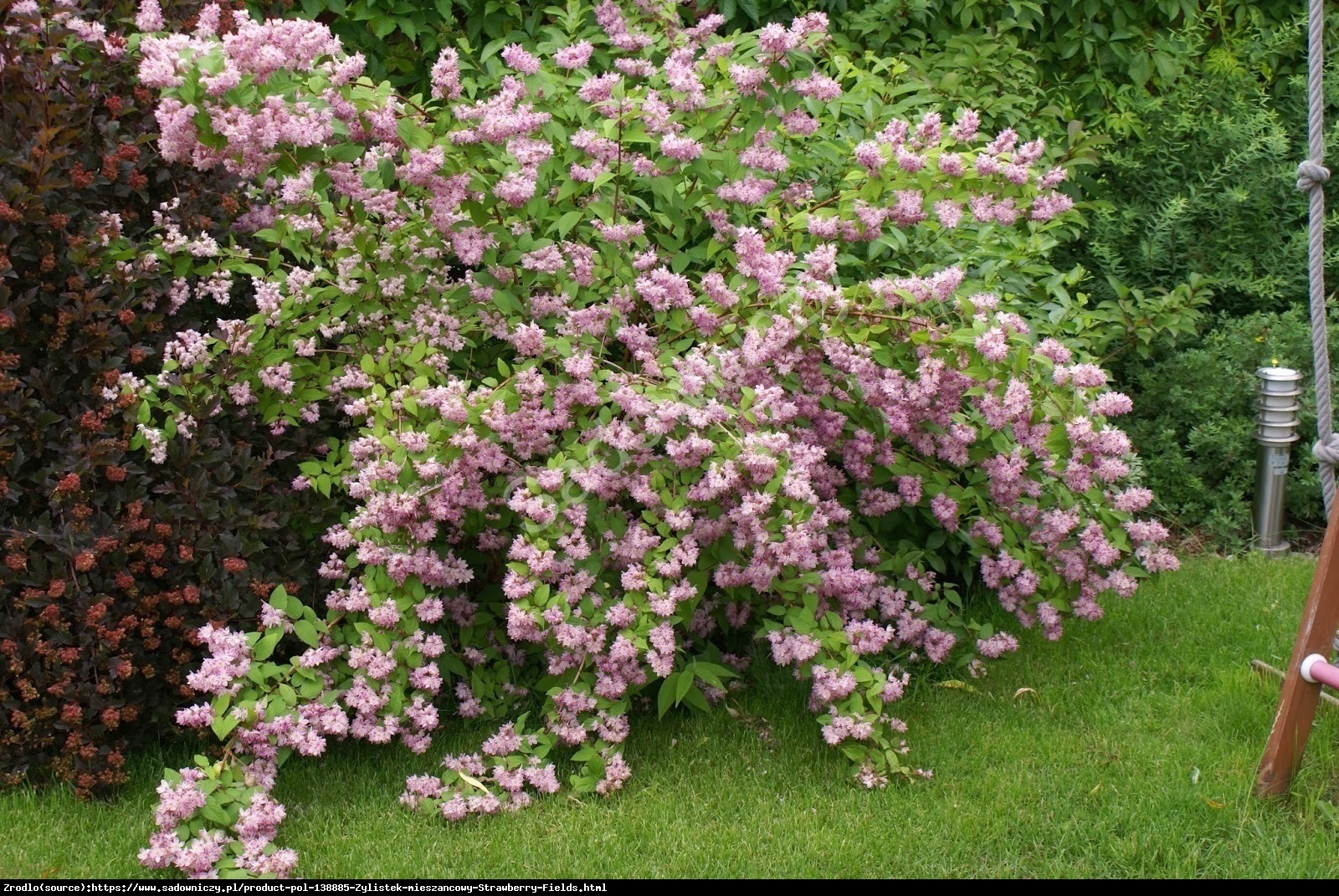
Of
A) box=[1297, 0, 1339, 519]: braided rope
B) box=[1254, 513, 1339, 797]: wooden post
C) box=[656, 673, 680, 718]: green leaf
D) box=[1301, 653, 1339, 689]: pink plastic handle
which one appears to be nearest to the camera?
box=[1301, 653, 1339, 689]: pink plastic handle

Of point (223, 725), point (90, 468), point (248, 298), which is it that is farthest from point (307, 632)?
point (248, 298)

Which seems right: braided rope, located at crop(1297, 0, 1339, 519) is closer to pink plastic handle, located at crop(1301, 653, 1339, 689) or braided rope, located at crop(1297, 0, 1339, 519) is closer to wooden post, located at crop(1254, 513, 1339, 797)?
wooden post, located at crop(1254, 513, 1339, 797)

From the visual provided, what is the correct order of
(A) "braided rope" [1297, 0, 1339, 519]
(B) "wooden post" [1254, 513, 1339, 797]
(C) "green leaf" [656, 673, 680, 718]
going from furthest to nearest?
(C) "green leaf" [656, 673, 680, 718] → (A) "braided rope" [1297, 0, 1339, 519] → (B) "wooden post" [1254, 513, 1339, 797]

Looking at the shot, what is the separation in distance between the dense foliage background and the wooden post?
153cm

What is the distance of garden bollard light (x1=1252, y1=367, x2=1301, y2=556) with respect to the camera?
16.8 feet

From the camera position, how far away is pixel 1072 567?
370 centimetres

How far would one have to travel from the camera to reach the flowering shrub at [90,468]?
3344 mm

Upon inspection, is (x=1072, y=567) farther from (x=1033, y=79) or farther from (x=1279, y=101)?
(x=1279, y=101)

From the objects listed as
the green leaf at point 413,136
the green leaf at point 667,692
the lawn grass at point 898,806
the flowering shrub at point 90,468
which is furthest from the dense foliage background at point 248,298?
the green leaf at point 667,692

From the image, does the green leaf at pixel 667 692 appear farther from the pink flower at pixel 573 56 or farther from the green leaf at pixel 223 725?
the pink flower at pixel 573 56

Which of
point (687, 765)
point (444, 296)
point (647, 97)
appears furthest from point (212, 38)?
point (687, 765)

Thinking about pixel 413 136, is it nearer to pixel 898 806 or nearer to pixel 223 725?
pixel 223 725

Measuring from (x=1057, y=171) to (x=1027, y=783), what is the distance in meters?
1.76

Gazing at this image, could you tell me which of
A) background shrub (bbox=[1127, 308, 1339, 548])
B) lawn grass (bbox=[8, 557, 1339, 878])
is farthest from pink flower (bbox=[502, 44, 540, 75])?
background shrub (bbox=[1127, 308, 1339, 548])
